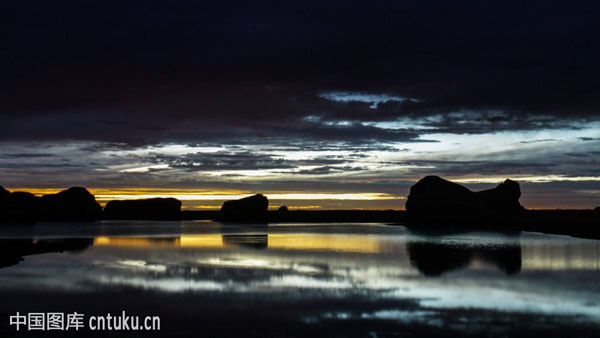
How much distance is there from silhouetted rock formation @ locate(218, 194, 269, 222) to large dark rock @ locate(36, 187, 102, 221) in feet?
→ 162

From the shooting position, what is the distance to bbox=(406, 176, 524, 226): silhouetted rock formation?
117 m

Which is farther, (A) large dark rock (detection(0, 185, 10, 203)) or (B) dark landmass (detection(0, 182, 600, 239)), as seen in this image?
(A) large dark rock (detection(0, 185, 10, 203))

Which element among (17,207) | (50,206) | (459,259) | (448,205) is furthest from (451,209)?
(50,206)

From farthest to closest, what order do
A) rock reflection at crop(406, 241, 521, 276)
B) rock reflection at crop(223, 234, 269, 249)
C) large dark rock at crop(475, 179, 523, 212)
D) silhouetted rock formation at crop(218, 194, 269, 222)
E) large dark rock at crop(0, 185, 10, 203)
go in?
silhouetted rock formation at crop(218, 194, 269, 222), large dark rock at crop(0, 185, 10, 203), large dark rock at crop(475, 179, 523, 212), rock reflection at crop(223, 234, 269, 249), rock reflection at crop(406, 241, 521, 276)

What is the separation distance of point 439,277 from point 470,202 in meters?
94.4

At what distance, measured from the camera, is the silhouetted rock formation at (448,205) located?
11700cm

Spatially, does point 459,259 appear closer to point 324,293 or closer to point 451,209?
point 324,293

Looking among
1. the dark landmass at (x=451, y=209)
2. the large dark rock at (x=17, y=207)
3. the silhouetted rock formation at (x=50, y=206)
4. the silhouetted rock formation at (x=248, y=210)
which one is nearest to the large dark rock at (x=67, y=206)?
the silhouetted rock formation at (x=50, y=206)

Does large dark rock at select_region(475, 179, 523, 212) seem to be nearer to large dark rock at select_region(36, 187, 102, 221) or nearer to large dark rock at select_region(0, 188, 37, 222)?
large dark rock at select_region(36, 187, 102, 221)

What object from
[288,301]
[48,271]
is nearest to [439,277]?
[288,301]

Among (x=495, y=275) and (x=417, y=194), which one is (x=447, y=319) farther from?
(x=417, y=194)

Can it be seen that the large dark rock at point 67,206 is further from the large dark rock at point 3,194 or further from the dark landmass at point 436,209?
the large dark rock at point 3,194

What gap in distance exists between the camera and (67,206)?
7042 inches

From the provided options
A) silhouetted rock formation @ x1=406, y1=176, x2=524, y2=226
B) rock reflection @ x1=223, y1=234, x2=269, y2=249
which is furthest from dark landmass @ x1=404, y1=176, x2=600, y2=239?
rock reflection @ x1=223, y1=234, x2=269, y2=249
